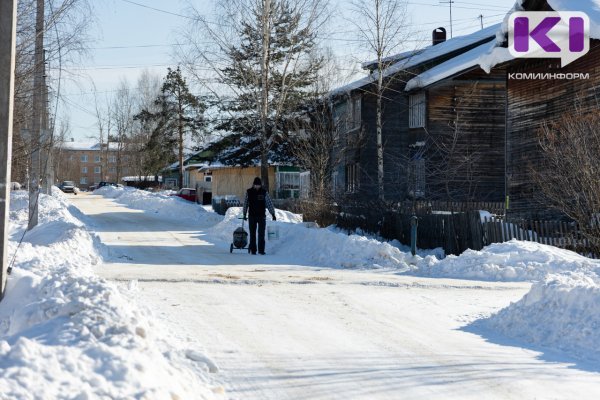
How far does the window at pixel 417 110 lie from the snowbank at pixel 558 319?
87.8ft

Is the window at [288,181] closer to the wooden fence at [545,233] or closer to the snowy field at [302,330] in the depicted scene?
the wooden fence at [545,233]

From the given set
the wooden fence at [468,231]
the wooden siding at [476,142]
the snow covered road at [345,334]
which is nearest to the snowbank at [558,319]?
the snow covered road at [345,334]

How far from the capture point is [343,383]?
6.14 meters

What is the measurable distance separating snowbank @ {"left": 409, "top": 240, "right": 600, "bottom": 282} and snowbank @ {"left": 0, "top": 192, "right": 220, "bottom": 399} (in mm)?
8486

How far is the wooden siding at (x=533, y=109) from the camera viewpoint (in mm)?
22812

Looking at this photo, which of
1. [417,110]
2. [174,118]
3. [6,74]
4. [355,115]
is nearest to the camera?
[6,74]

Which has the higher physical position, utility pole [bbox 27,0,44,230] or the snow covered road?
utility pole [bbox 27,0,44,230]

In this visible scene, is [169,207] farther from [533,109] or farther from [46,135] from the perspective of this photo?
[46,135]

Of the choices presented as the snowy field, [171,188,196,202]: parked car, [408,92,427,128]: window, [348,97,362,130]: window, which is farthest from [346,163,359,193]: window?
the snowy field

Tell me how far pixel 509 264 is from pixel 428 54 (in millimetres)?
24293

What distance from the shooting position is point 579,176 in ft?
56.1

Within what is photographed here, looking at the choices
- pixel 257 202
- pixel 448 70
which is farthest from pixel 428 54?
pixel 257 202

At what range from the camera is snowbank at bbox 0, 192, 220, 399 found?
472 centimetres

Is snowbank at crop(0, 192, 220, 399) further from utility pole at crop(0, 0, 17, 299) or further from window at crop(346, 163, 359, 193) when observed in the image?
window at crop(346, 163, 359, 193)
